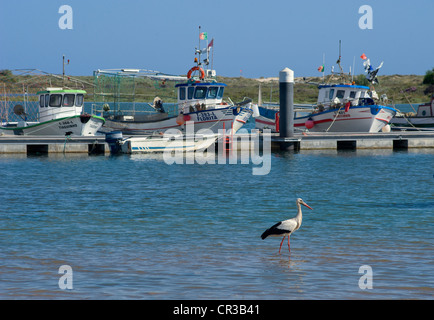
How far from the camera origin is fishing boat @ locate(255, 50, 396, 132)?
43969 mm

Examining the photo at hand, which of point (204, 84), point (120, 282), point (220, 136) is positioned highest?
point (204, 84)

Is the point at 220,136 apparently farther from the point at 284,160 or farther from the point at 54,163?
the point at 54,163

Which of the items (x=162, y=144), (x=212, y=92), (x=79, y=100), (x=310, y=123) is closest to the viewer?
(x=162, y=144)

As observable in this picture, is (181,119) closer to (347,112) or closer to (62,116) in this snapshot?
(62,116)

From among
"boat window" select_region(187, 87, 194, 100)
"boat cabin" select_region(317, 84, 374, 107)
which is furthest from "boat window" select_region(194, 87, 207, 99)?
"boat cabin" select_region(317, 84, 374, 107)

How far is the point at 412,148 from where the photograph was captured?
43.7 meters

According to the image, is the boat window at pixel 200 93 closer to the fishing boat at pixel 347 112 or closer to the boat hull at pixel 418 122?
the fishing boat at pixel 347 112

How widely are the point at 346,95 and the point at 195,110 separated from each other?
11055 millimetres

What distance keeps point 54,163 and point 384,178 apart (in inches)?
697

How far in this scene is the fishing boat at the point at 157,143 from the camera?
124 feet

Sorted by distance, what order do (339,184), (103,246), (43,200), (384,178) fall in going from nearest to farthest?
(103,246) < (43,200) < (339,184) < (384,178)

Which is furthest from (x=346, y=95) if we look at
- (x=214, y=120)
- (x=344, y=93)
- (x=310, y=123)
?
(x=214, y=120)

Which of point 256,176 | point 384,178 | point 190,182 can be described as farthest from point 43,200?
point 384,178

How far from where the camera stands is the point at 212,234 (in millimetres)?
16375
